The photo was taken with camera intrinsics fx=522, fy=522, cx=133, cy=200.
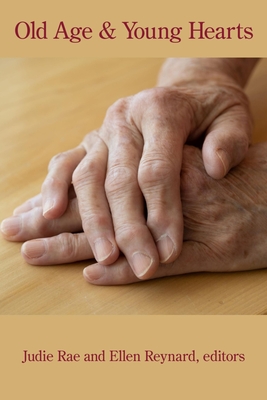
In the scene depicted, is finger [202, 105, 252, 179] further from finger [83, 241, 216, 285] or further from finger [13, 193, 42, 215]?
finger [13, 193, 42, 215]

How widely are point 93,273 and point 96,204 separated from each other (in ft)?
0.46

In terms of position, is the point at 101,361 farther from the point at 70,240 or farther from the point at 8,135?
the point at 8,135

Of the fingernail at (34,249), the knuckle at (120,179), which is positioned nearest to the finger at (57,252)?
the fingernail at (34,249)

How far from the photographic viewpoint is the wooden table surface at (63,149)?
3.00 ft

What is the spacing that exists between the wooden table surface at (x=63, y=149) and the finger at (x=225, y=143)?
17 cm

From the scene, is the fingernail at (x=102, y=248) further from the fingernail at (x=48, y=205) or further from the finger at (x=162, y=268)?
the fingernail at (x=48, y=205)

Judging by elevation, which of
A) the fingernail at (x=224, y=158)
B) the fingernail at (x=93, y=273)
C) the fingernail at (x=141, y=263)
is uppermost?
the fingernail at (x=224, y=158)

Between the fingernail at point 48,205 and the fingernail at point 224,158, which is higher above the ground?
the fingernail at point 224,158

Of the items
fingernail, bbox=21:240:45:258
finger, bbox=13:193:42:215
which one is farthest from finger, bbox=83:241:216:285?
finger, bbox=13:193:42:215

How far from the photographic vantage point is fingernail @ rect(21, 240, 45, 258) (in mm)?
1001

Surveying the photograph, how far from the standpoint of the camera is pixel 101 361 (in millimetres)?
866

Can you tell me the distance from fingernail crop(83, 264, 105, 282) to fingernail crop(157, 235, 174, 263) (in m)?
0.11

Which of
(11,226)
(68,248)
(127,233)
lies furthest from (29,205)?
(127,233)

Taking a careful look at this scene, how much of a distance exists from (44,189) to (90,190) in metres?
0.12
